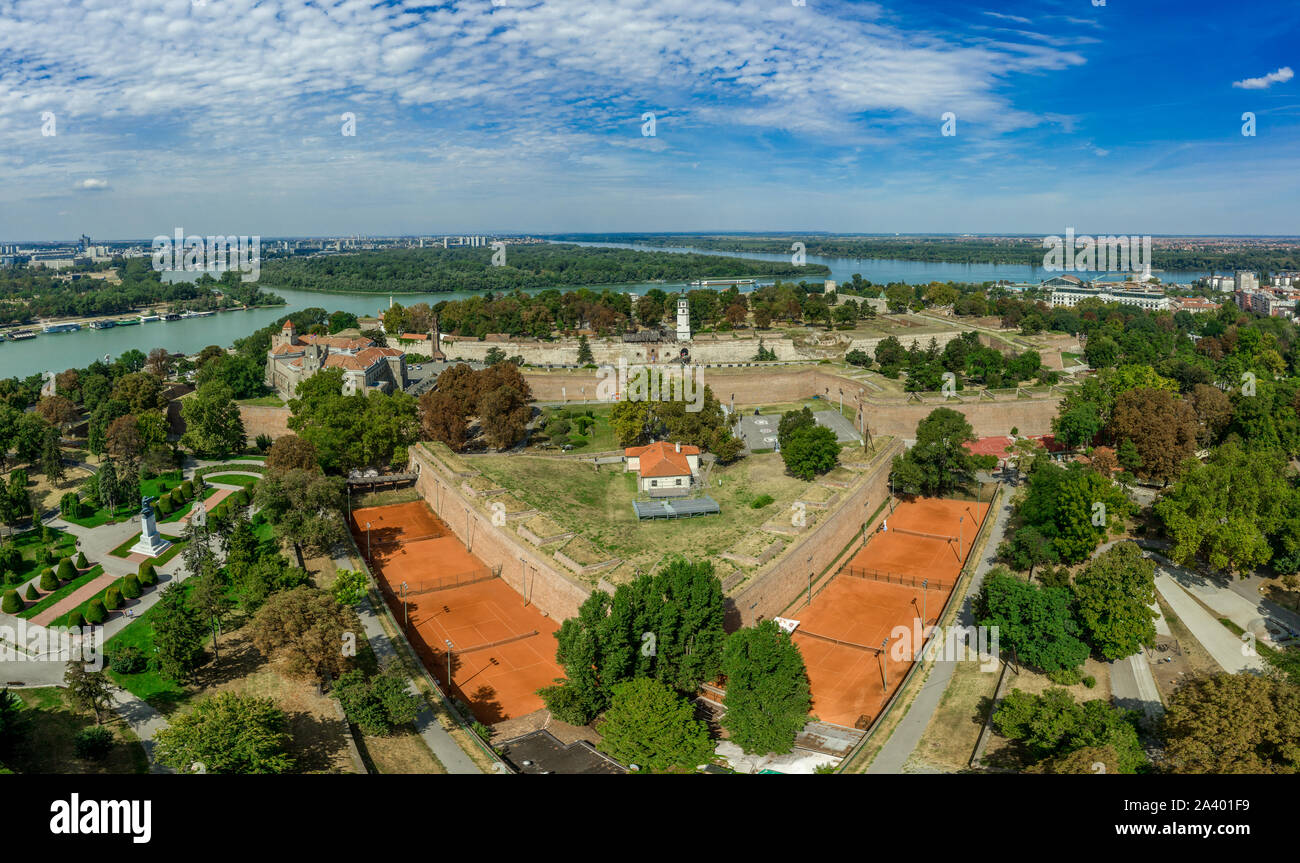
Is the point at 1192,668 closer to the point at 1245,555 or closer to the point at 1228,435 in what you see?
the point at 1245,555

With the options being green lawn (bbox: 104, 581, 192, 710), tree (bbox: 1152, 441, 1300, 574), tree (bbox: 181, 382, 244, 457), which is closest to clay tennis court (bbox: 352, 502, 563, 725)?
green lawn (bbox: 104, 581, 192, 710)

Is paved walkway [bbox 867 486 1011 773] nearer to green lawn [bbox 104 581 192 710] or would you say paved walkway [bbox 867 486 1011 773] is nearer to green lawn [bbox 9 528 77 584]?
green lawn [bbox 104 581 192 710]

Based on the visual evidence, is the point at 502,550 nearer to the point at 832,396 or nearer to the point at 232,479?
the point at 232,479

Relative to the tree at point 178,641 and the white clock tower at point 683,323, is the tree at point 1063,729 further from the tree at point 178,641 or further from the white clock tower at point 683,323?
the white clock tower at point 683,323

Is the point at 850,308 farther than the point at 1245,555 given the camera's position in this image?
Yes

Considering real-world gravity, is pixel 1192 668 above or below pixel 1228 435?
below

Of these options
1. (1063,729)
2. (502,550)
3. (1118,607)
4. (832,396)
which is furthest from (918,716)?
(832,396)

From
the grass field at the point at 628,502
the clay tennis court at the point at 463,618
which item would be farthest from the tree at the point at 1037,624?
the clay tennis court at the point at 463,618
